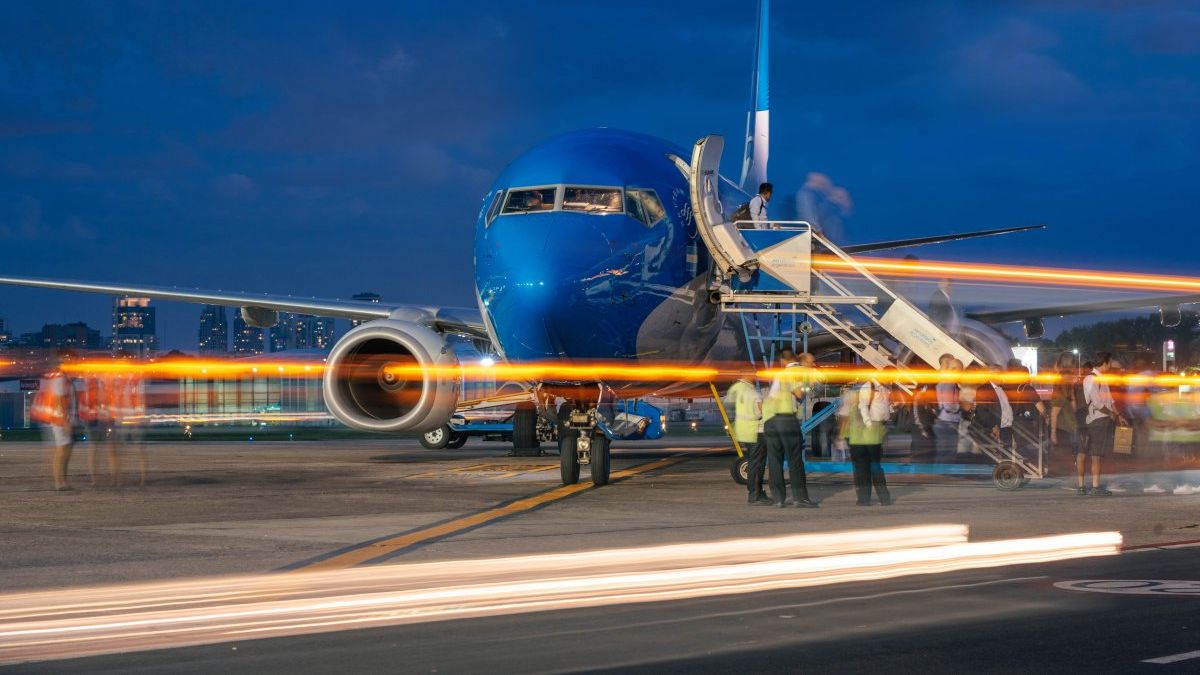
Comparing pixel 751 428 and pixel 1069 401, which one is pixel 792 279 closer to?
pixel 751 428

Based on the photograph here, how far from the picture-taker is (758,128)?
29375 millimetres

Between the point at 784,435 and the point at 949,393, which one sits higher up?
the point at 949,393

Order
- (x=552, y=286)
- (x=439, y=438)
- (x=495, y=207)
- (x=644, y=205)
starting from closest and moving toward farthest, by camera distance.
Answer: (x=552, y=286) < (x=644, y=205) < (x=495, y=207) < (x=439, y=438)

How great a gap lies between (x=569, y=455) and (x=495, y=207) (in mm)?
3565

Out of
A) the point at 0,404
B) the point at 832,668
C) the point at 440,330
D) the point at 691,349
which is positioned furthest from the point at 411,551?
the point at 0,404

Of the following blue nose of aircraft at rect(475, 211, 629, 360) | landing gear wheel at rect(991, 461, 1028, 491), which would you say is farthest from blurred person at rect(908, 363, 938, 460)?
blue nose of aircraft at rect(475, 211, 629, 360)

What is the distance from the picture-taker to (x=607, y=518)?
15.0 metres

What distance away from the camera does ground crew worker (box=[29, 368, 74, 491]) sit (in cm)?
1920

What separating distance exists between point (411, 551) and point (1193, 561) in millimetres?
6282

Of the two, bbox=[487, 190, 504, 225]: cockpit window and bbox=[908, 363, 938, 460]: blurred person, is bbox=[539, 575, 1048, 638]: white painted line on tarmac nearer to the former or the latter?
bbox=[487, 190, 504, 225]: cockpit window

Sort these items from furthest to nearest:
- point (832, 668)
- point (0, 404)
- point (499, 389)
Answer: point (0, 404), point (499, 389), point (832, 668)

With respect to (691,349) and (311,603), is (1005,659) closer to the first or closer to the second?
(311,603)

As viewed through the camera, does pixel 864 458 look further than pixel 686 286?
No

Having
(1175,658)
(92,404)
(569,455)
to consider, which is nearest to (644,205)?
(569,455)
